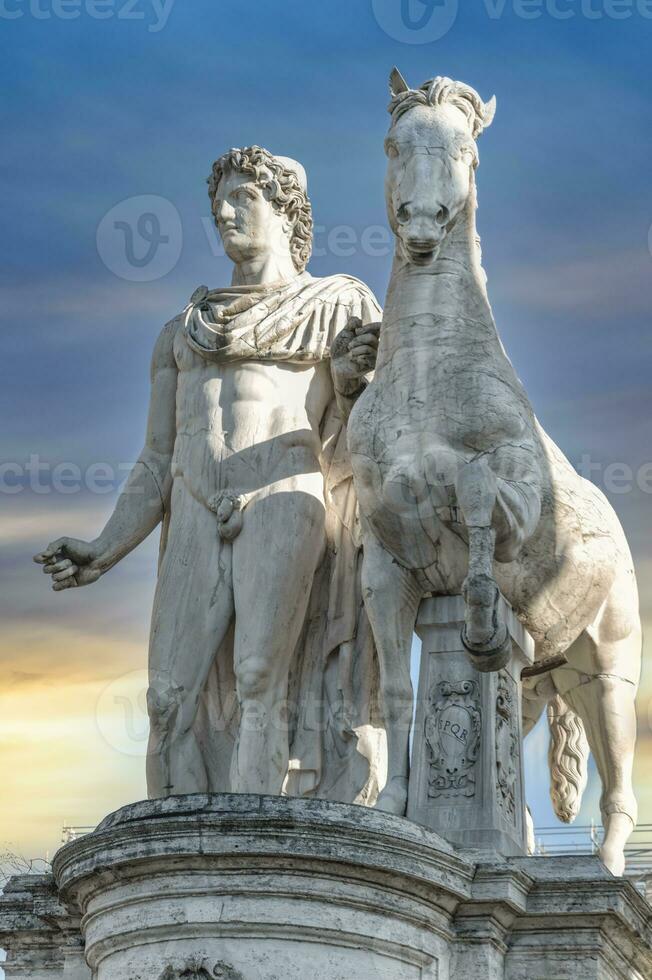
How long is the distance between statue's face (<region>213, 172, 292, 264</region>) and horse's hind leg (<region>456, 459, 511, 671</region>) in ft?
10.2

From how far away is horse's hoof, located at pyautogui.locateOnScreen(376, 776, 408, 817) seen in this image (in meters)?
11.5

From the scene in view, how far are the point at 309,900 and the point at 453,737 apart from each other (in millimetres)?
1508

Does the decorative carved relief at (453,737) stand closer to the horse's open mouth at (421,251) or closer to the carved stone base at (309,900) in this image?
the carved stone base at (309,900)

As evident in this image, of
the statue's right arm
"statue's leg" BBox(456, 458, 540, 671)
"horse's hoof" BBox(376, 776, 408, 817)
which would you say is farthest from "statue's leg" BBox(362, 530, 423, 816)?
the statue's right arm

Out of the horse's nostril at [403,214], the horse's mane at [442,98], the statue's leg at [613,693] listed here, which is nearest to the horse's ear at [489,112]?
the horse's mane at [442,98]

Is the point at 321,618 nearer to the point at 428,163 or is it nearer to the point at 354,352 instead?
the point at 354,352

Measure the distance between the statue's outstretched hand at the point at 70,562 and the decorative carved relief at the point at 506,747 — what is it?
3094 millimetres

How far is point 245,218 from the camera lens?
548 inches

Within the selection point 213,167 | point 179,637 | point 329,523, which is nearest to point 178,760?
point 179,637

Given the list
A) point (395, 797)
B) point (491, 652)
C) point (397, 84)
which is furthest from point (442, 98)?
point (395, 797)

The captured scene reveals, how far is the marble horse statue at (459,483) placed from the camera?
11711 millimetres

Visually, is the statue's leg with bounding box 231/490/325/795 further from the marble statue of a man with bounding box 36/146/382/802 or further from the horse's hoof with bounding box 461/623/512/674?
→ the horse's hoof with bounding box 461/623/512/674

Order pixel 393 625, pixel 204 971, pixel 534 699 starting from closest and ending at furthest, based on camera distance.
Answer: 1. pixel 204 971
2. pixel 393 625
3. pixel 534 699

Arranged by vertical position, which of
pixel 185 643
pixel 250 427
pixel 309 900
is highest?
pixel 250 427
